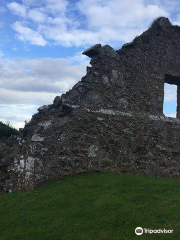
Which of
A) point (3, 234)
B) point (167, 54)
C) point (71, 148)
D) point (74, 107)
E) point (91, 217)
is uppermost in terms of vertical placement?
point (167, 54)

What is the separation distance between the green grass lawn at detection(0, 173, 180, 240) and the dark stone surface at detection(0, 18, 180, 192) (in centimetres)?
89

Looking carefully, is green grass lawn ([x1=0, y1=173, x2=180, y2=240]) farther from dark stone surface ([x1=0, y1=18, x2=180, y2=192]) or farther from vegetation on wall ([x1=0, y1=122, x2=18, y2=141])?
vegetation on wall ([x1=0, y1=122, x2=18, y2=141])

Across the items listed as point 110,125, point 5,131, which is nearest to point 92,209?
point 110,125

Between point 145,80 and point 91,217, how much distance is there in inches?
262

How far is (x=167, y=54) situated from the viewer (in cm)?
1288

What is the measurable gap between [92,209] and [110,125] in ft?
14.1

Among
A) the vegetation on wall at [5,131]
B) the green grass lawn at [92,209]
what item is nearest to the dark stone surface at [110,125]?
the green grass lawn at [92,209]

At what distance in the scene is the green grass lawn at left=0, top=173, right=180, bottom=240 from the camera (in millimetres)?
6168

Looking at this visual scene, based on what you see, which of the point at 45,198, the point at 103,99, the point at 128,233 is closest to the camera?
the point at 128,233

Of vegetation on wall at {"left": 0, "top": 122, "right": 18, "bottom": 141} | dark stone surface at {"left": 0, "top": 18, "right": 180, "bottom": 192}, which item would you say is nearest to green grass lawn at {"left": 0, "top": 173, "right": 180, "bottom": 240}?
dark stone surface at {"left": 0, "top": 18, "right": 180, "bottom": 192}

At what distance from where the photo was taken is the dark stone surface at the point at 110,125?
1030 cm

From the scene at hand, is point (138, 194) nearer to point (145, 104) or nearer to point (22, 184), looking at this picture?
point (22, 184)

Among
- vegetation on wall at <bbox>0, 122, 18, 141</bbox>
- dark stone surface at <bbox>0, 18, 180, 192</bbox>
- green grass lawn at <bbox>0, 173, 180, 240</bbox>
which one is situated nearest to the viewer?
green grass lawn at <bbox>0, 173, 180, 240</bbox>

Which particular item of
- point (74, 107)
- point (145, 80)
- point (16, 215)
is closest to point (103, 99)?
point (74, 107)
